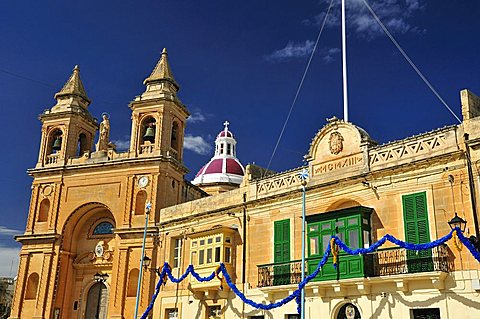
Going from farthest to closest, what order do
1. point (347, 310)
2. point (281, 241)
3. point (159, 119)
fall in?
point (159, 119) → point (281, 241) → point (347, 310)

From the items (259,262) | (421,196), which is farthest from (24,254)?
(421,196)

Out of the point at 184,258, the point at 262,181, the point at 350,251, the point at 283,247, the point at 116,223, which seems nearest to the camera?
the point at 350,251

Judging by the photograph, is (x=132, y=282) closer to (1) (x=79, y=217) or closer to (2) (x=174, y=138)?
(1) (x=79, y=217)

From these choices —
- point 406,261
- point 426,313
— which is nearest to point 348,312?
point 426,313

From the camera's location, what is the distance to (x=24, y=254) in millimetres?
32438

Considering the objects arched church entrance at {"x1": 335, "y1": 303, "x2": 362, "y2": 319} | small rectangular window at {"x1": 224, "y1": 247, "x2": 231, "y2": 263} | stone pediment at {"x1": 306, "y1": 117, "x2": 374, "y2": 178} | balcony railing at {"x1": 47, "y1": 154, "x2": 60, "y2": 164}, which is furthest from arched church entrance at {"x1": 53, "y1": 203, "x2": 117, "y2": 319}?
arched church entrance at {"x1": 335, "y1": 303, "x2": 362, "y2": 319}

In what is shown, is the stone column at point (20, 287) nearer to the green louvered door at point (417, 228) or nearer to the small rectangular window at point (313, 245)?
the small rectangular window at point (313, 245)

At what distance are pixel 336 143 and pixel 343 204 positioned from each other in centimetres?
242

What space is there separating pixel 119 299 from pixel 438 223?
18080mm

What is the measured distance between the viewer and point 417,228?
18.0 meters

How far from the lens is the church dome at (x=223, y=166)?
47.5m

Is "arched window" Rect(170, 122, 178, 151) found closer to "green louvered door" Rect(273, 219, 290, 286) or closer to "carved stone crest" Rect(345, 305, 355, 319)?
"green louvered door" Rect(273, 219, 290, 286)

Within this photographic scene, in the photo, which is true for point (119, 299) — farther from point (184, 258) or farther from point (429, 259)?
point (429, 259)

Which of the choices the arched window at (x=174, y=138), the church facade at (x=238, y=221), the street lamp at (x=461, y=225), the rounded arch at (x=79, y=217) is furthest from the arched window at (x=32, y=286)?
the street lamp at (x=461, y=225)
